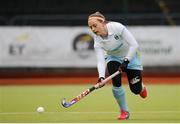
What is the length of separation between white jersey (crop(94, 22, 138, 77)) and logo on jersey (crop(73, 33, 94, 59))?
1051 centimetres

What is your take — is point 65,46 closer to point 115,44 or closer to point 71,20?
point 71,20

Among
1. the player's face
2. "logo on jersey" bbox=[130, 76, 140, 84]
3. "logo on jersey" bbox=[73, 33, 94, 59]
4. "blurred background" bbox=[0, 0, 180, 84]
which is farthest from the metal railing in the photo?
the player's face

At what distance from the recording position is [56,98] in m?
16.2

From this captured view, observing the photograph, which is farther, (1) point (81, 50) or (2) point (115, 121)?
(1) point (81, 50)

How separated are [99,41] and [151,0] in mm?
16084

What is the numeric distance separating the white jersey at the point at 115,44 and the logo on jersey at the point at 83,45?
10.5 meters

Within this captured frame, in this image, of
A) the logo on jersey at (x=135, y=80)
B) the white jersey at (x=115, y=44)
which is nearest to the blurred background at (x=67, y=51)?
the logo on jersey at (x=135, y=80)

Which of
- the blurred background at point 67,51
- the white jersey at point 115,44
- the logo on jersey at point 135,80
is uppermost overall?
the blurred background at point 67,51

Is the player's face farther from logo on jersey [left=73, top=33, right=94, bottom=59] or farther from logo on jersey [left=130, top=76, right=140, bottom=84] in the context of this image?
logo on jersey [left=73, top=33, right=94, bottom=59]

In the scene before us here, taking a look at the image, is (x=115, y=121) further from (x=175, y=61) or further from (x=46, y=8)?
(x=46, y=8)

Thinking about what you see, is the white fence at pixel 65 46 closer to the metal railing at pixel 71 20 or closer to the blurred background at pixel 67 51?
the blurred background at pixel 67 51

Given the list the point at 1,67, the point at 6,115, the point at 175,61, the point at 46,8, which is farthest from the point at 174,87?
the point at 46,8

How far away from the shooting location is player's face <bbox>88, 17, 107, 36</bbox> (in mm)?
11211

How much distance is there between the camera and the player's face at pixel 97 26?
11.2m
